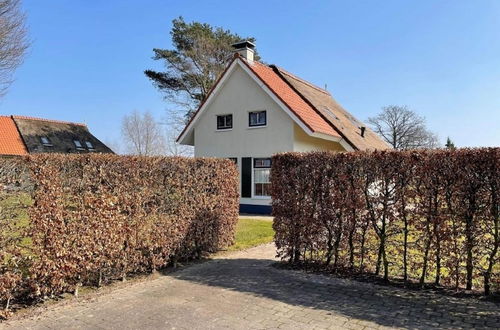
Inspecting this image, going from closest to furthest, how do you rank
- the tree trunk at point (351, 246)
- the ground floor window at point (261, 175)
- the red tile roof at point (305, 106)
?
the tree trunk at point (351, 246) → the red tile roof at point (305, 106) → the ground floor window at point (261, 175)

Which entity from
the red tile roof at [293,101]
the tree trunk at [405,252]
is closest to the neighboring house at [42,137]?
the red tile roof at [293,101]

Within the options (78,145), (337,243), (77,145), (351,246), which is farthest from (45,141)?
(351,246)

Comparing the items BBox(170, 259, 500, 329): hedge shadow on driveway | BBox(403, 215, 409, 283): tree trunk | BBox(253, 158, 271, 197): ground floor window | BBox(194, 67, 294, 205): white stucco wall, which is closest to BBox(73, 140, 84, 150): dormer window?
BBox(194, 67, 294, 205): white stucco wall

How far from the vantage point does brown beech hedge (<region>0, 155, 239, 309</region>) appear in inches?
192

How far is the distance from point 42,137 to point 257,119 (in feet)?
84.8

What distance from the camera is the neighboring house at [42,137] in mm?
32062

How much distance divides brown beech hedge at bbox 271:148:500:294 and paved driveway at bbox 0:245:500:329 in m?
0.55

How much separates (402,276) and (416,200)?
1.48m

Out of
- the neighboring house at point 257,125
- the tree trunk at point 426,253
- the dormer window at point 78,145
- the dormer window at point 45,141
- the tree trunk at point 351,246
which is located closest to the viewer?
the tree trunk at point 426,253

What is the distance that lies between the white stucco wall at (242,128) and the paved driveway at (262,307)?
10777 millimetres

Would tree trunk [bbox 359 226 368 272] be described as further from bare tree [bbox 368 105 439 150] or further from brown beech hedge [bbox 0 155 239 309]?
bare tree [bbox 368 105 439 150]

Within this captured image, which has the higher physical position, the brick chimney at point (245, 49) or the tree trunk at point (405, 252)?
the brick chimney at point (245, 49)

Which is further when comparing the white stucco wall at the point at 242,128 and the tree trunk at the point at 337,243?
the white stucco wall at the point at 242,128

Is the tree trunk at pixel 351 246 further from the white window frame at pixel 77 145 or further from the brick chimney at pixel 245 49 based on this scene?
the white window frame at pixel 77 145
